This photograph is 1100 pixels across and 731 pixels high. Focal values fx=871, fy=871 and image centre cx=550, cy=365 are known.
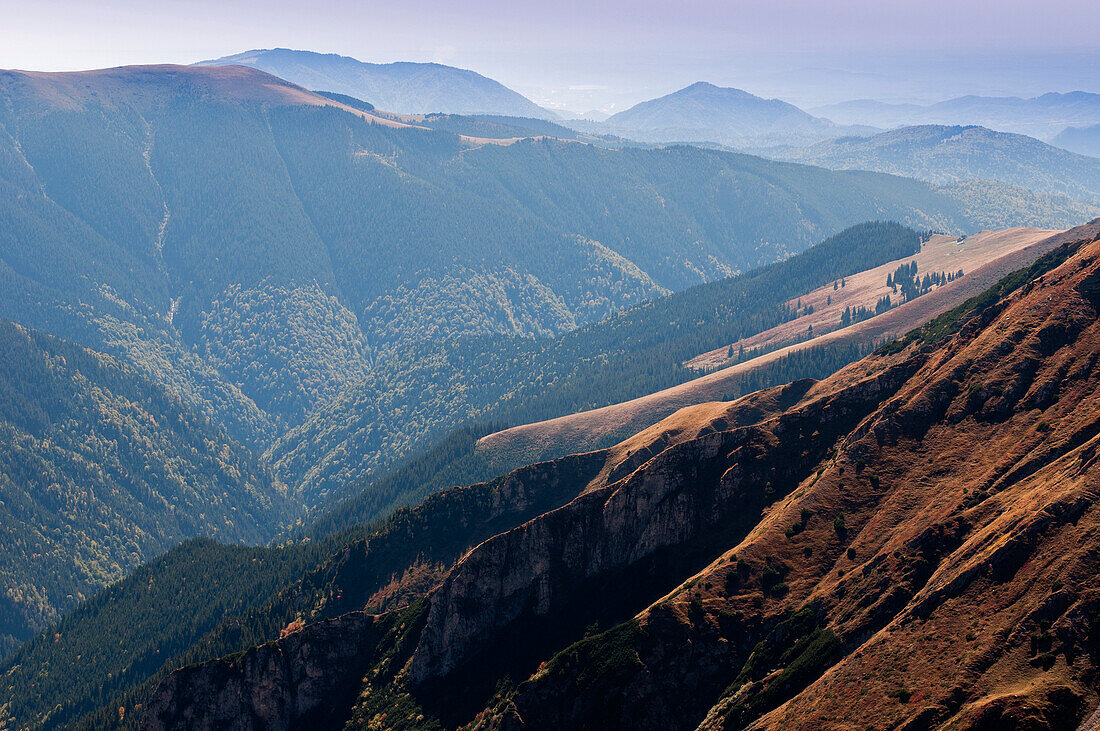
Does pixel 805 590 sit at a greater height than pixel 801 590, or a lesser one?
greater

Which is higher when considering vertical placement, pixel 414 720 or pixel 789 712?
pixel 789 712

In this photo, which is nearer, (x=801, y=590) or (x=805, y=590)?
(x=805, y=590)

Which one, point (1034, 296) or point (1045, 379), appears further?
point (1034, 296)

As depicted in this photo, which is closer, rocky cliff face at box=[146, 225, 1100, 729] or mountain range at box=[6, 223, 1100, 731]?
rocky cliff face at box=[146, 225, 1100, 729]

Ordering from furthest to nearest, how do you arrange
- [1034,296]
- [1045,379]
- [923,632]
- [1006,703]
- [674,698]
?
1. [1034,296]
2. [1045,379]
3. [674,698]
4. [923,632]
5. [1006,703]

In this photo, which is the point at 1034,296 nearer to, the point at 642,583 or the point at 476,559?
the point at 642,583

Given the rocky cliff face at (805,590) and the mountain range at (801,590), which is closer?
the rocky cliff face at (805,590)

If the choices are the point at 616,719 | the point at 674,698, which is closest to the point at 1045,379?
the point at 674,698

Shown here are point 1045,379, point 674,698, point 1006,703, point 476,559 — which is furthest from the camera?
point 476,559
